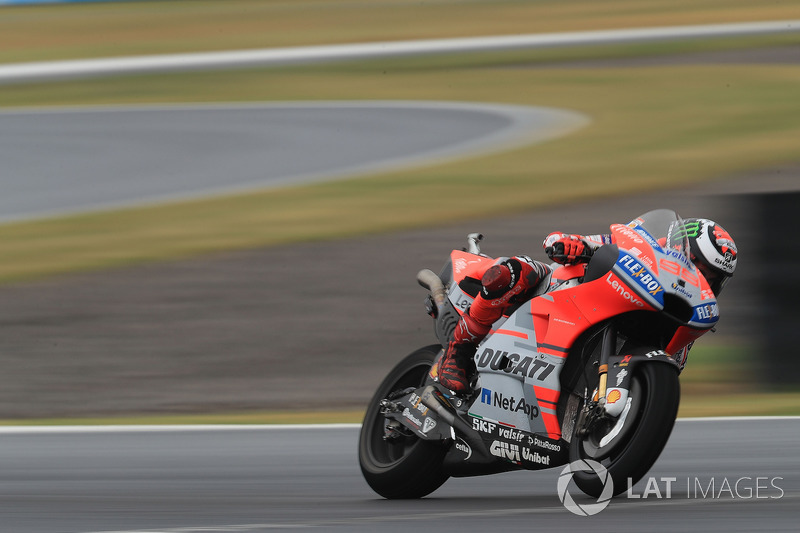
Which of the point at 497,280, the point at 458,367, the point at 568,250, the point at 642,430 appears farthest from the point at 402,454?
the point at 642,430

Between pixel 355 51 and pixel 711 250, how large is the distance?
2057 centimetres

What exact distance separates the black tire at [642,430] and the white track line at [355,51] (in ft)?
66.5

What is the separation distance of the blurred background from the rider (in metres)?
2.80

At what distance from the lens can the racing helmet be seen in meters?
5.21

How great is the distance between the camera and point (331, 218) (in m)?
13.5

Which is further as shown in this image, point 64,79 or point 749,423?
point 64,79

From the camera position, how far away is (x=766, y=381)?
8555 millimetres

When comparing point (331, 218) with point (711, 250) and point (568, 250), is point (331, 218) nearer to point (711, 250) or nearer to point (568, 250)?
point (568, 250)

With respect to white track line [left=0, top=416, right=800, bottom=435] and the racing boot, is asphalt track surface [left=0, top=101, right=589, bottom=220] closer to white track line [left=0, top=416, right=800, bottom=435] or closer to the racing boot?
white track line [left=0, top=416, right=800, bottom=435]

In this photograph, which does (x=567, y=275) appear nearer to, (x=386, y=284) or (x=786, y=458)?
(x=786, y=458)

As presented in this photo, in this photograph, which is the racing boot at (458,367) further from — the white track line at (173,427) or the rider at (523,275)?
the white track line at (173,427)

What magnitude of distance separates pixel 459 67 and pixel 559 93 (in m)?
3.29

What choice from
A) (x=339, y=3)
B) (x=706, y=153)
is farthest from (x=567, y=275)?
(x=339, y=3)

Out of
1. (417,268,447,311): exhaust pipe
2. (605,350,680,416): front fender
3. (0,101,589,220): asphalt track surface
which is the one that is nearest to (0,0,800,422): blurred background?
(0,101,589,220): asphalt track surface
